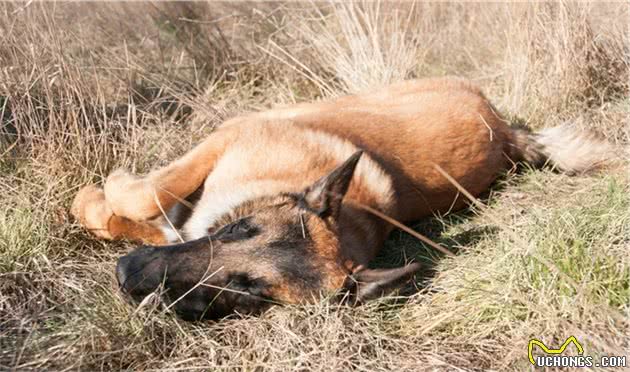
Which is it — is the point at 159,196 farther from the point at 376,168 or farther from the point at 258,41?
the point at 258,41

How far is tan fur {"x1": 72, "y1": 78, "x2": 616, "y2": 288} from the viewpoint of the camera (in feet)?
14.6

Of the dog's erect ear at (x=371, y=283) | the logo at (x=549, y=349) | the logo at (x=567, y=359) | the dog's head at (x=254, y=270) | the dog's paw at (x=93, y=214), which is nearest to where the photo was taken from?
the logo at (x=567, y=359)

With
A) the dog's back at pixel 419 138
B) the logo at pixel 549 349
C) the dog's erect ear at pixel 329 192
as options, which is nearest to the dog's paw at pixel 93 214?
the dog's back at pixel 419 138

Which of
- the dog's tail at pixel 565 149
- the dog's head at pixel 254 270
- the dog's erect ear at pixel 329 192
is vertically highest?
the dog's erect ear at pixel 329 192

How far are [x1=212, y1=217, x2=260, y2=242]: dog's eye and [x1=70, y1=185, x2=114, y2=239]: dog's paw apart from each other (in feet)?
3.17

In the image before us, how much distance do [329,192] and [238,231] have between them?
0.58m

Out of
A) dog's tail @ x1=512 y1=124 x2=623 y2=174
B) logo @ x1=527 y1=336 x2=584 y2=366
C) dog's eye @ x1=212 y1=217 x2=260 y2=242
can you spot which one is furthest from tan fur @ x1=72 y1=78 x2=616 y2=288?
logo @ x1=527 y1=336 x2=584 y2=366

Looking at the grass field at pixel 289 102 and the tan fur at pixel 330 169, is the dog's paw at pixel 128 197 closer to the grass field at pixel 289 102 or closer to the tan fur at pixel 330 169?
the tan fur at pixel 330 169

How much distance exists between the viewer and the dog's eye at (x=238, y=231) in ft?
12.8

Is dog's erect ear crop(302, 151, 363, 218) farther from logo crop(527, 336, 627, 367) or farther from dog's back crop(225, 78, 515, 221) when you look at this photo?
logo crop(527, 336, 627, 367)

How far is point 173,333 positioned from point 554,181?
3.54m

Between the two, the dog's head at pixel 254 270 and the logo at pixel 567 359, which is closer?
the logo at pixel 567 359

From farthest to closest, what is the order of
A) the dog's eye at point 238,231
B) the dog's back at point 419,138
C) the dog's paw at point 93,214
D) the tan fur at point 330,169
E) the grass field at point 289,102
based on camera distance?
the dog's back at point 419,138, the dog's paw at point 93,214, the tan fur at point 330,169, the dog's eye at point 238,231, the grass field at point 289,102

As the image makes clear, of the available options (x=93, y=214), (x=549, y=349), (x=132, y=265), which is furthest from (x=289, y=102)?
(x=549, y=349)
